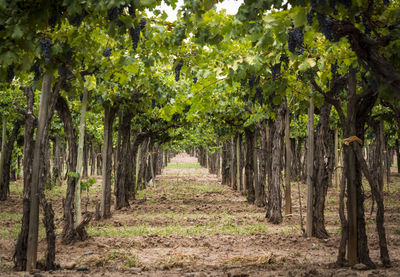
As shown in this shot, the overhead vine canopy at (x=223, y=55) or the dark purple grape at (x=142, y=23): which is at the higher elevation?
the dark purple grape at (x=142, y=23)

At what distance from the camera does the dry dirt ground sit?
18.8ft

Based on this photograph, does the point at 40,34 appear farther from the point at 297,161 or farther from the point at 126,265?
the point at 297,161

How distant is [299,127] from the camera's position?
2291 centimetres

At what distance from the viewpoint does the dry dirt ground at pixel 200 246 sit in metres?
5.72

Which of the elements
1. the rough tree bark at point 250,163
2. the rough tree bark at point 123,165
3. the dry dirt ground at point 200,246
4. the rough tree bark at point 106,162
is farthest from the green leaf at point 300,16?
the rough tree bark at point 250,163

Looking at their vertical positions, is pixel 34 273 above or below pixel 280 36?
below

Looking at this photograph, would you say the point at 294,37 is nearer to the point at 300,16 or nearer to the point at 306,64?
the point at 300,16

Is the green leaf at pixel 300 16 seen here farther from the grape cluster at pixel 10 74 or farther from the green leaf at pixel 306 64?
the grape cluster at pixel 10 74

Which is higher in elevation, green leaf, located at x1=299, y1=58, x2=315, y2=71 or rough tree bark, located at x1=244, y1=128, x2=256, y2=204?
green leaf, located at x1=299, y1=58, x2=315, y2=71

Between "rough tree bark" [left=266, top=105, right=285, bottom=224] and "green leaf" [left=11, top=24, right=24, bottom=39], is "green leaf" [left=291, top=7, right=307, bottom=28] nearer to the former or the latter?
"green leaf" [left=11, top=24, right=24, bottom=39]

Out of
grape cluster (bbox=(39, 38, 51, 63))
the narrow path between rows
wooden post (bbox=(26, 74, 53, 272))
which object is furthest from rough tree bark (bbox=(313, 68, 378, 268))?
wooden post (bbox=(26, 74, 53, 272))

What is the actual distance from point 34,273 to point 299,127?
1973cm

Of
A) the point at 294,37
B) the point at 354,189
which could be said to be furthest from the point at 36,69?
the point at 354,189

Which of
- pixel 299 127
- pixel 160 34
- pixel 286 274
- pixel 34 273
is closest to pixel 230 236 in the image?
pixel 286 274
